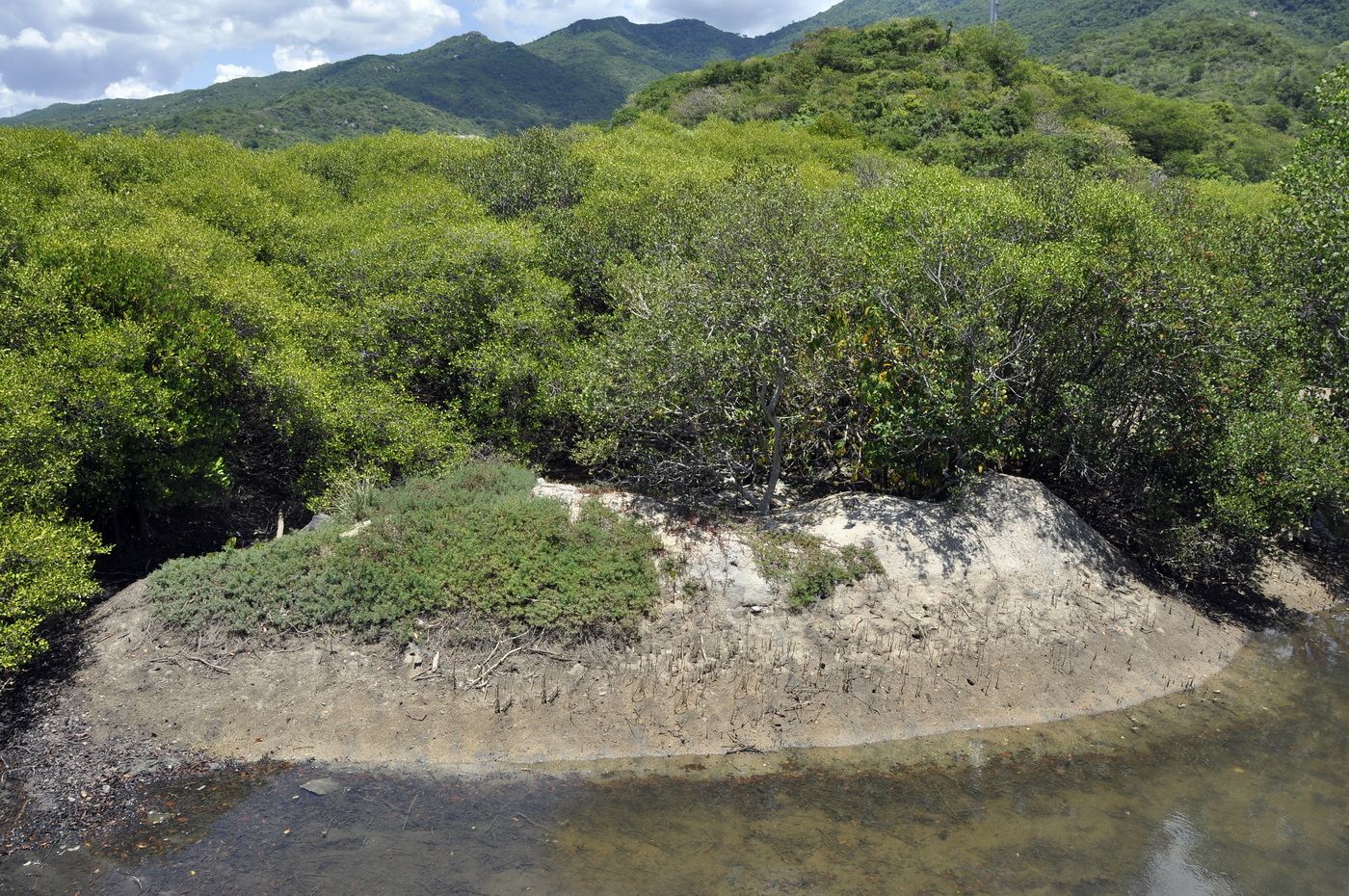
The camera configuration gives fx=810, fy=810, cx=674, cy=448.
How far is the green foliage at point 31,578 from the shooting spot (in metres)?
13.6

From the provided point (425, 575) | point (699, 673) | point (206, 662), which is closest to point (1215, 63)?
point (699, 673)

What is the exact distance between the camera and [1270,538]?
20266 mm

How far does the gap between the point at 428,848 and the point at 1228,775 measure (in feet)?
45.0

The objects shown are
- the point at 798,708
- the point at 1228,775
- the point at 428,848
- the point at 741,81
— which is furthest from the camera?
the point at 741,81

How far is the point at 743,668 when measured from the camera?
16578mm

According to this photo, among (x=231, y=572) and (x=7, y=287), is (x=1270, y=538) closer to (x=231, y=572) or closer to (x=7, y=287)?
(x=231, y=572)

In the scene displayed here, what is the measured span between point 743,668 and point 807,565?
2.79 meters

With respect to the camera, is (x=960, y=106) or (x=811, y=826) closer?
(x=811, y=826)

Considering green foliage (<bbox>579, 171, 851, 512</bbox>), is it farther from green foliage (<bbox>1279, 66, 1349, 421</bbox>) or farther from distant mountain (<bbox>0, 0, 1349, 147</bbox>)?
distant mountain (<bbox>0, 0, 1349, 147</bbox>)

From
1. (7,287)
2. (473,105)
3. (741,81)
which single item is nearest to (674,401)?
(7,287)

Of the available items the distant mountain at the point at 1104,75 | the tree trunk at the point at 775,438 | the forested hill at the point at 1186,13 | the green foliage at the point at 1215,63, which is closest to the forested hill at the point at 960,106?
the distant mountain at the point at 1104,75

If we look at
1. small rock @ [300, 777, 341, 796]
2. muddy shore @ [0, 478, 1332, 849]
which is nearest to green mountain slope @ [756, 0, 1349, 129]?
muddy shore @ [0, 478, 1332, 849]

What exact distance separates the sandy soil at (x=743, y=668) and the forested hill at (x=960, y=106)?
41.7 m

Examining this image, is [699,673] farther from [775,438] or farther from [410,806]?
[410,806]
